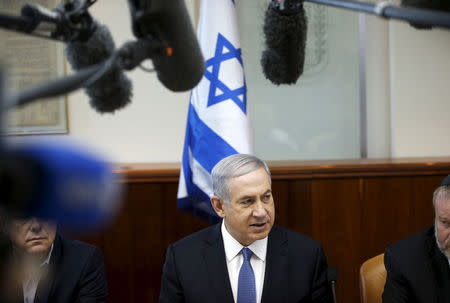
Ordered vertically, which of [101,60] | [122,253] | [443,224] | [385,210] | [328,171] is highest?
[101,60]

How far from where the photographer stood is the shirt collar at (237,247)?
229 cm

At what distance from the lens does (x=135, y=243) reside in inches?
133

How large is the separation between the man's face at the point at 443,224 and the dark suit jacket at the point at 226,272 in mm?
496

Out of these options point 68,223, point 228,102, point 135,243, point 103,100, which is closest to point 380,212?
point 228,102

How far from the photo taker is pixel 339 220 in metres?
3.41

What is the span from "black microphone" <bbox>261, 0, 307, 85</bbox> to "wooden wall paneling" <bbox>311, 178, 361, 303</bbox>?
2438mm

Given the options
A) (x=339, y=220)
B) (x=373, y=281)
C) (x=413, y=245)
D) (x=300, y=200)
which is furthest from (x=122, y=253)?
(x=413, y=245)

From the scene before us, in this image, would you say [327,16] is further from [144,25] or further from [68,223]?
[68,223]

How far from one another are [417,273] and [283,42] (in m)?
1.56

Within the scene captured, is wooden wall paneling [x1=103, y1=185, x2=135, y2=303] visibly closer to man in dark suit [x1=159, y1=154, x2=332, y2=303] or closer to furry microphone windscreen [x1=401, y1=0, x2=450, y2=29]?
man in dark suit [x1=159, y1=154, x2=332, y2=303]

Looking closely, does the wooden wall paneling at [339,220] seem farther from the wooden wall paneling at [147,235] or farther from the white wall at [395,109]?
the wooden wall paneling at [147,235]

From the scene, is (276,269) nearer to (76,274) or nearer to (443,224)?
(443,224)

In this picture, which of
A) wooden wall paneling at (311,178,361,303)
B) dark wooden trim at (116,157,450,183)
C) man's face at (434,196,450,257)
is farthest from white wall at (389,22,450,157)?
man's face at (434,196,450,257)

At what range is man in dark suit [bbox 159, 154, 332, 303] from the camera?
2213 millimetres
